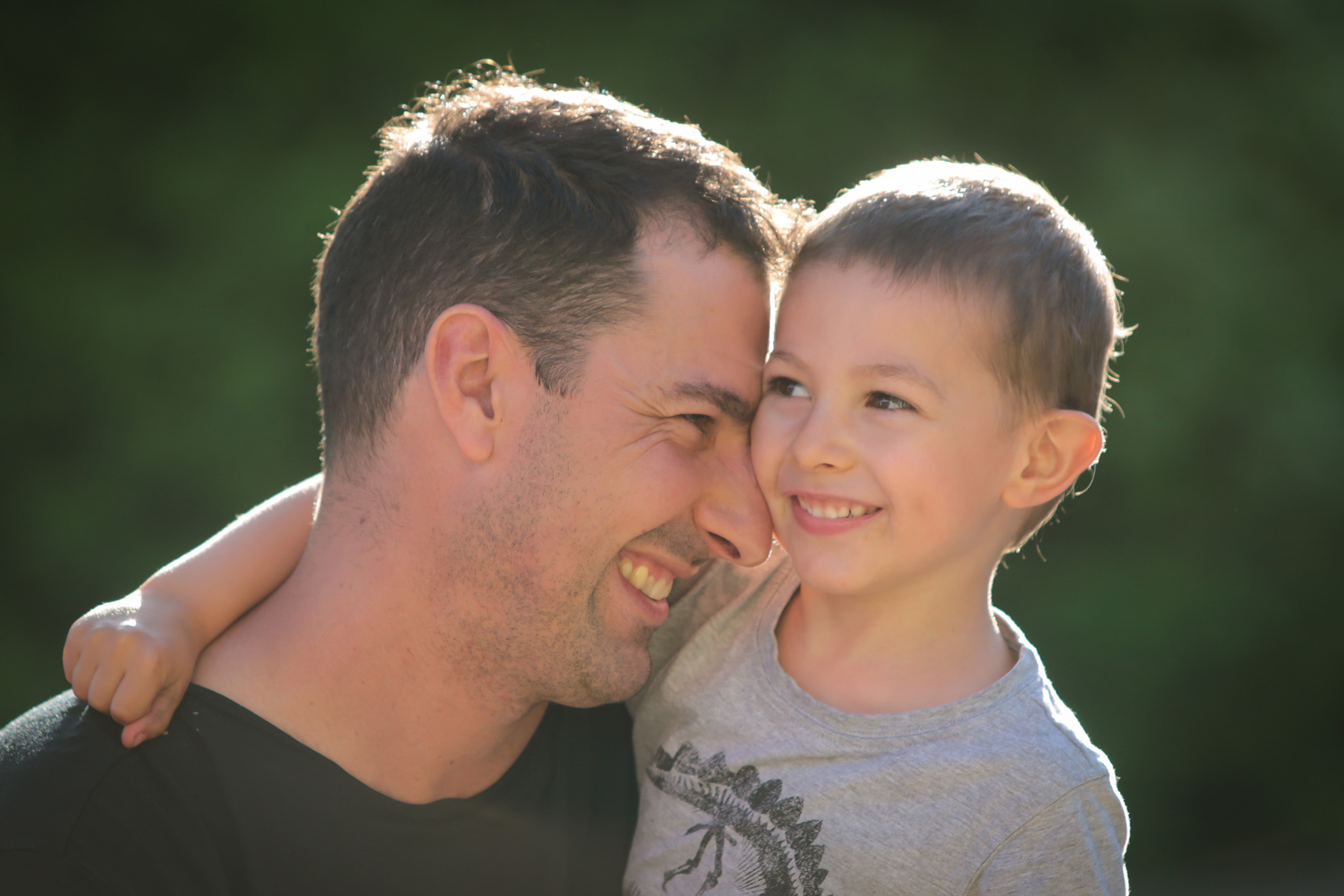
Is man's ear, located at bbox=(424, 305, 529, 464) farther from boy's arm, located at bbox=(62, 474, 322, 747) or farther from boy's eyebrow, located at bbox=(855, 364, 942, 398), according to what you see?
boy's eyebrow, located at bbox=(855, 364, 942, 398)

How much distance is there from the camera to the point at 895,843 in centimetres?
171

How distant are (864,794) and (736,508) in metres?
0.53

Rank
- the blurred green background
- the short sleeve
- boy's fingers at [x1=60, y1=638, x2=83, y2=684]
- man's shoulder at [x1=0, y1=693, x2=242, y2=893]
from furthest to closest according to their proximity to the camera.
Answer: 1. the blurred green background
2. boy's fingers at [x1=60, y1=638, x2=83, y2=684]
3. the short sleeve
4. man's shoulder at [x1=0, y1=693, x2=242, y2=893]

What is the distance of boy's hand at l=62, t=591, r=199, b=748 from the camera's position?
1638 mm

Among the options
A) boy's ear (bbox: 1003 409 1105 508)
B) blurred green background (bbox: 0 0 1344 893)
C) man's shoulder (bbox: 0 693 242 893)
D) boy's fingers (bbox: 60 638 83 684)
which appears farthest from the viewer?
blurred green background (bbox: 0 0 1344 893)

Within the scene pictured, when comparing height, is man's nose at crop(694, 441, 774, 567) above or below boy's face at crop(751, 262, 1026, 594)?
below

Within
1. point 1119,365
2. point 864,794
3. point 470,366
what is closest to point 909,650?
point 864,794

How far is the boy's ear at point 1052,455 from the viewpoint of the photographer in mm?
1856

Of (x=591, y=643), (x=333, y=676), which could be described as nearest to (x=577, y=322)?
(x=591, y=643)

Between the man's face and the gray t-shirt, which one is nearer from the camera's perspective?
the gray t-shirt

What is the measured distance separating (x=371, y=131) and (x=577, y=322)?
282 centimetres

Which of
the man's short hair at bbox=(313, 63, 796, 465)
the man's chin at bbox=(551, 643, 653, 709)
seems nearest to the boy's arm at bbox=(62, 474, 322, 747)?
the man's short hair at bbox=(313, 63, 796, 465)

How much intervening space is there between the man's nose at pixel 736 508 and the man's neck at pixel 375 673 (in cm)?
46

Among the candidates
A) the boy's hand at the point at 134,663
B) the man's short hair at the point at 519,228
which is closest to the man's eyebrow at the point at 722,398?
the man's short hair at the point at 519,228
